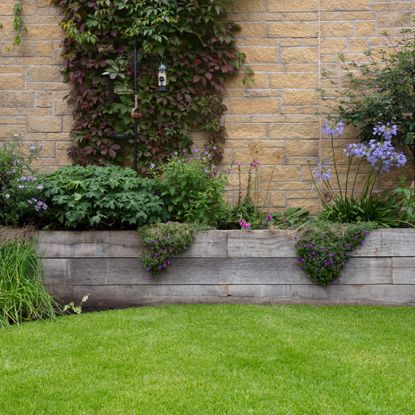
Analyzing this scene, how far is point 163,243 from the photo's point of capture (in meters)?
4.49

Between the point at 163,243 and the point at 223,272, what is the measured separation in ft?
1.79

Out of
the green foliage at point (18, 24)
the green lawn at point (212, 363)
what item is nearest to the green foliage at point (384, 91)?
the green lawn at point (212, 363)

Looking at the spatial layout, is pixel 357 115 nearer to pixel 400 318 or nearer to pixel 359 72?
pixel 359 72

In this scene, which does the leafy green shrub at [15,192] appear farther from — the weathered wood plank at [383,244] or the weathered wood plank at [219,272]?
the weathered wood plank at [383,244]

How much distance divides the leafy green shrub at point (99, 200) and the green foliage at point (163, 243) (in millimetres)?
179

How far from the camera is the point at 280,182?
5.77 m

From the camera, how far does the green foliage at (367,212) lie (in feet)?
16.2

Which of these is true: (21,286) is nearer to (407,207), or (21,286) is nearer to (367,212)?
(367,212)

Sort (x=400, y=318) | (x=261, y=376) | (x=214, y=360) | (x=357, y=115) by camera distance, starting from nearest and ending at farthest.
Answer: (x=261, y=376)
(x=214, y=360)
(x=400, y=318)
(x=357, y=115)

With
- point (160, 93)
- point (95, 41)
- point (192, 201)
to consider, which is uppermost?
point (95, 41)

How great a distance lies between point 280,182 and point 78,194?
211cm

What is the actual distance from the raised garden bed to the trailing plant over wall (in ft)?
4.22

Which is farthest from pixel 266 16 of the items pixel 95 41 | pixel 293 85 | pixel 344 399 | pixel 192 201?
pixel 344 399

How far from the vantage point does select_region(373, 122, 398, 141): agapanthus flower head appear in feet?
16.5
